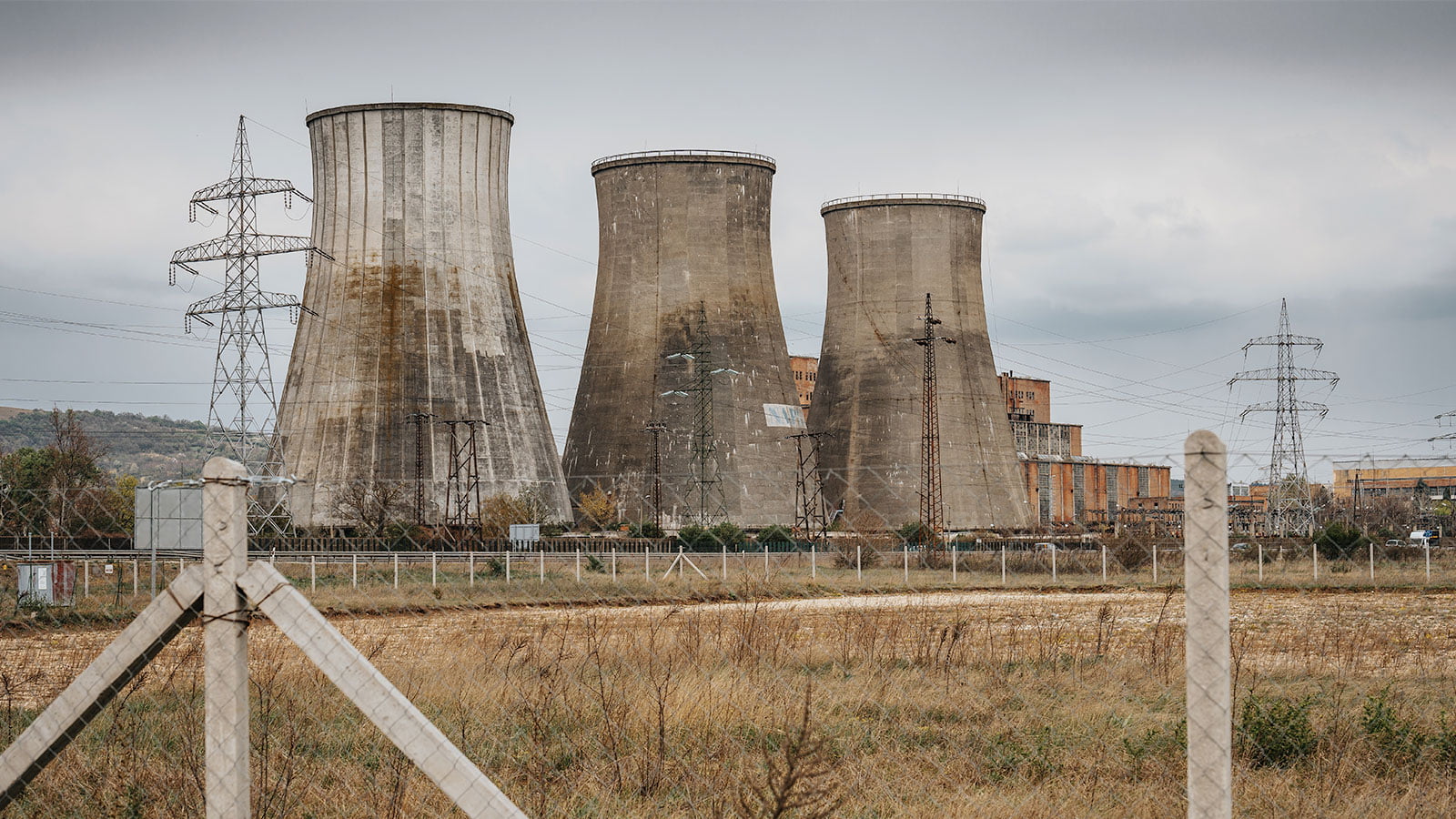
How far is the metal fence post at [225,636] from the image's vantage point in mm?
2871

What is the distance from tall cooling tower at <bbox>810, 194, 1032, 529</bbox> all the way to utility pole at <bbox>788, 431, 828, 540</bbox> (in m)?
0.46

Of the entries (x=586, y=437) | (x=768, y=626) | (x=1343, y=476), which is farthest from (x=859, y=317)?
(x=1343, y=476)

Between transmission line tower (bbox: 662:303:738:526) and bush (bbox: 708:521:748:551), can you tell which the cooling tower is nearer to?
transmission line tower (bbox: 662:303:738:526)

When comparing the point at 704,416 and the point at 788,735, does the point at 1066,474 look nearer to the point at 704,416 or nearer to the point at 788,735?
the point at 704,416

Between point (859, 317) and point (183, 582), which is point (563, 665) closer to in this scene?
point (183, 582)

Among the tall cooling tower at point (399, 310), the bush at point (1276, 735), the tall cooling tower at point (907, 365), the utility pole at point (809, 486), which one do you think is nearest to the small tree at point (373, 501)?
the tall cooling tower at point (399, 310)

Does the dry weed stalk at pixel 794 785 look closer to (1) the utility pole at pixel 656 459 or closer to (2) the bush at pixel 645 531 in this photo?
(2) the bush at pixel 645 531

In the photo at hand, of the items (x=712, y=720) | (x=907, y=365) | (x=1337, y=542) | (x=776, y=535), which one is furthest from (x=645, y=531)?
(x=712, y=720)

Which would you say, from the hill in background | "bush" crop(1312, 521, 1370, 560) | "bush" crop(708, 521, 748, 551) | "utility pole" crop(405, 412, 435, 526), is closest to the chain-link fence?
"bush" crop(1312, 521, 1370, 560)

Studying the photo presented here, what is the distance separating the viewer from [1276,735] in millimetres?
5160

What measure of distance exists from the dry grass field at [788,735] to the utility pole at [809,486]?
32.4m

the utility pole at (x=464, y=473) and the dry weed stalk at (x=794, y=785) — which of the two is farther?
the utility pole at (x=464, y=473)

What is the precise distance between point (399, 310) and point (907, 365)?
15352mm

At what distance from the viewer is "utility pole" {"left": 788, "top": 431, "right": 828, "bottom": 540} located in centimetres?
4059
